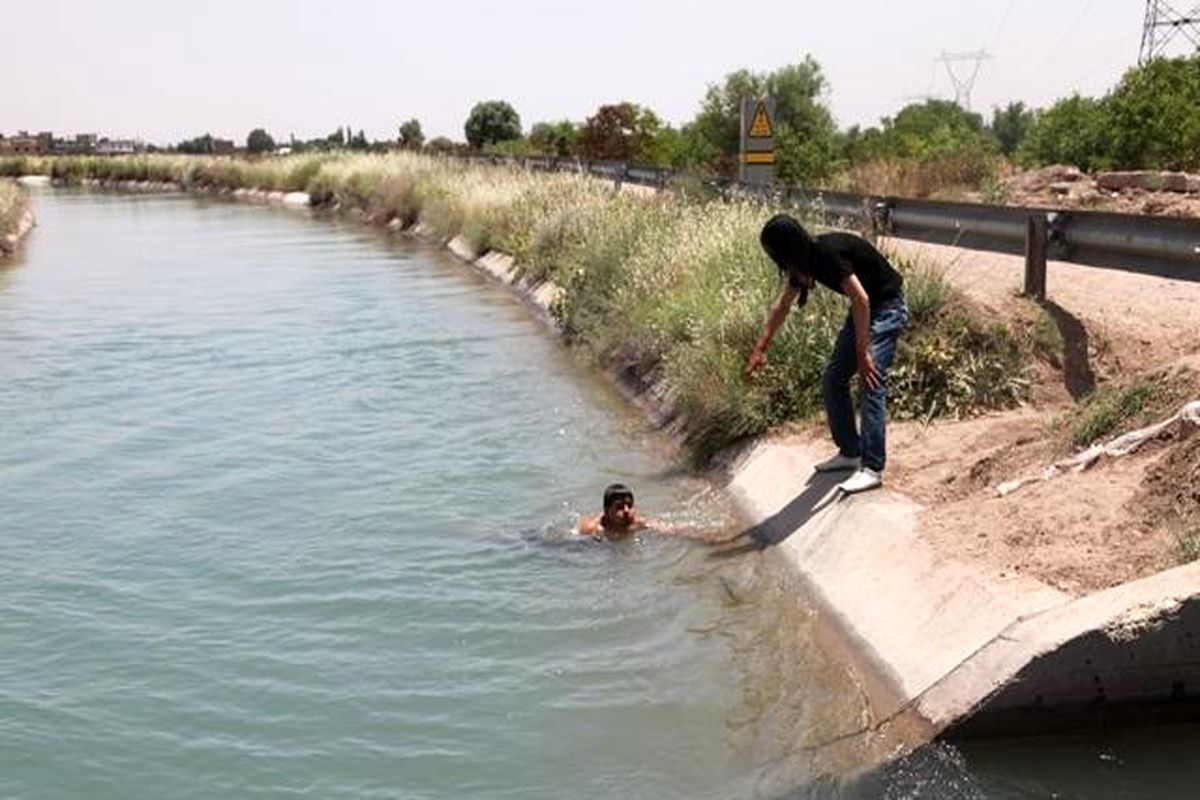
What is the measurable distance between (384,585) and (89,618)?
188 cm

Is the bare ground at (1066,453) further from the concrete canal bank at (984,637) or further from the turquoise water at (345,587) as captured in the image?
the turquoise water at (345,587)

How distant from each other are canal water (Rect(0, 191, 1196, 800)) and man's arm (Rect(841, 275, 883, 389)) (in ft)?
4.75

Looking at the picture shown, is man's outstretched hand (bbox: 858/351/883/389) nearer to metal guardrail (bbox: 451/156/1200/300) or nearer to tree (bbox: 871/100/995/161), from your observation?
metal guardrail (bbox: 451/156/1200/300)

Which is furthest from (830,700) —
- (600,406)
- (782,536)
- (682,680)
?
(600,406)

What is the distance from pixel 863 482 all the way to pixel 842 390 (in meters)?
0.68

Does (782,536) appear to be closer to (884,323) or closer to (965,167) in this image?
(884,323)

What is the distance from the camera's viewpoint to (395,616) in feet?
27.6

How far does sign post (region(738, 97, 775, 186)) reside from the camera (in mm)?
19062

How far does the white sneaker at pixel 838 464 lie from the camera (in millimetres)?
8945

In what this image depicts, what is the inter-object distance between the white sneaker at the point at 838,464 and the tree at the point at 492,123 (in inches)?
2936

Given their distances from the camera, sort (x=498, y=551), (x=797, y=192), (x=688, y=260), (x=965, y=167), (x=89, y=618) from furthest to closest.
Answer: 1. (x=965, y=167)
2. (x=797, y=192)
3. (x=688, y=260)
4. (x=498, y=551)
5. (x=89, y=618)

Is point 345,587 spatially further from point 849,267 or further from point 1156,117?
point 1156,117

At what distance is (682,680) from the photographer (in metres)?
7.28

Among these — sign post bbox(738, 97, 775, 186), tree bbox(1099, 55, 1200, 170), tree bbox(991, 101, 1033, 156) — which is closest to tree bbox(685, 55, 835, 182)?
tree bbox(1099, 55, 1200, 170)
